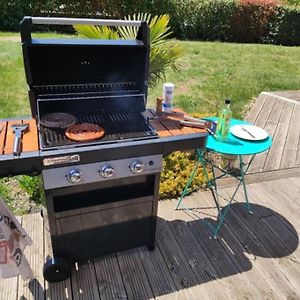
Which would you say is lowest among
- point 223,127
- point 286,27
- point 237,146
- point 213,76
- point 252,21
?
point 213,76

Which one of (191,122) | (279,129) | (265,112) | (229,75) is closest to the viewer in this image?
(191,122)

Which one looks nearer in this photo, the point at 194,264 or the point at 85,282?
the point at 85,282

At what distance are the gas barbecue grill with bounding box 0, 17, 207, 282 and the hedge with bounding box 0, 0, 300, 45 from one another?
8.75m

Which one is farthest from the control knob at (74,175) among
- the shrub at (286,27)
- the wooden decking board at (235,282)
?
the shrub at (286,27)

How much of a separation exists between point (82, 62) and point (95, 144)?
2.10 ft

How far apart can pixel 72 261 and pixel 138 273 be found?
1.65 feet

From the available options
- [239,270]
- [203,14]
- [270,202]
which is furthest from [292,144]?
[203,14]

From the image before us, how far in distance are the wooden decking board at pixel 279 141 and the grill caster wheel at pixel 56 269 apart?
2.63 meters

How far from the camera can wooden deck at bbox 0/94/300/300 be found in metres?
2.32

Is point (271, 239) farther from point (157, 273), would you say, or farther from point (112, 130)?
point (112, 130)

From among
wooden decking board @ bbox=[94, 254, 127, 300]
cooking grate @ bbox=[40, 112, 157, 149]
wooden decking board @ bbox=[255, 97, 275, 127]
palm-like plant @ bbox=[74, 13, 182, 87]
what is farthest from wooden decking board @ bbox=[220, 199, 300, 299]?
wooden decking board @ bbox=[255, 97, 275, 127]

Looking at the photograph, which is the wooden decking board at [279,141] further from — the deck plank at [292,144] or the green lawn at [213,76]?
the green lawn at [213,76]

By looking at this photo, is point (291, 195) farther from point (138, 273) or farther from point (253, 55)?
point (253, 55)

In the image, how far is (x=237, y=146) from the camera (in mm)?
2518
